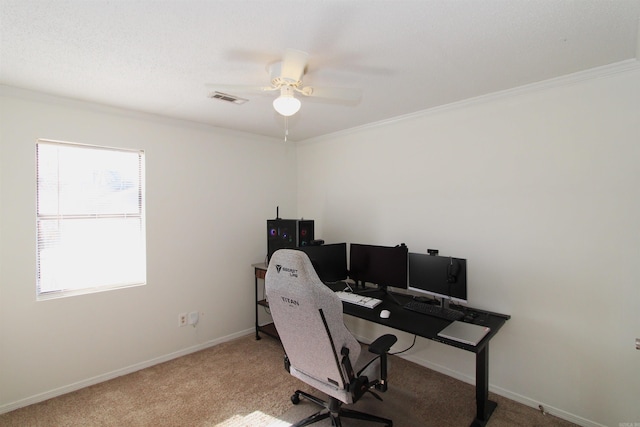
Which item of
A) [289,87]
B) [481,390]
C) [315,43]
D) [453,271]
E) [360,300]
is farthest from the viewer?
[360,300]

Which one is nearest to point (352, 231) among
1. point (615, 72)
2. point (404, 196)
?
point (404, 196)

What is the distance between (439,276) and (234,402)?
1.87 meters

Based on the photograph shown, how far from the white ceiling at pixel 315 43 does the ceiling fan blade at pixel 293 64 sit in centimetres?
7

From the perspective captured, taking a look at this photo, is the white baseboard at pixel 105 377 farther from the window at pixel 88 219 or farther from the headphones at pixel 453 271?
the headphones at pixel 453 271

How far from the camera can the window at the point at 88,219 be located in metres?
2.48

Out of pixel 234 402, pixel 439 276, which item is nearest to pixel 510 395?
pixel 439 276

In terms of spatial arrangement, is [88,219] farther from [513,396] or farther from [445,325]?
[513,396]

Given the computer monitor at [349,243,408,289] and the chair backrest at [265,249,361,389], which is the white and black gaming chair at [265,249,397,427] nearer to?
the chair backrest at [265,249,361,389]

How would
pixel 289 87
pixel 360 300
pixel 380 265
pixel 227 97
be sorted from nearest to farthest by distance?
pixel 289 87, pixel 227 97, pixel 360 300, pixel 380 265

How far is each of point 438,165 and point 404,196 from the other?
43cm

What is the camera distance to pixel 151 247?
2.96 meters

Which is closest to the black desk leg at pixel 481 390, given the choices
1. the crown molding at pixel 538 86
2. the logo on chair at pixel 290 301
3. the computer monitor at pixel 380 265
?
the computer monitor at pixel 380 265

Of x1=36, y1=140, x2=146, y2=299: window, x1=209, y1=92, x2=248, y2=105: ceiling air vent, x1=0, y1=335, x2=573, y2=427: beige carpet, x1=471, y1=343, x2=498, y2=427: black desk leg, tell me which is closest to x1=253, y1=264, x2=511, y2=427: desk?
x1=471, y1=343, x2=498, y2=427: black desk leg

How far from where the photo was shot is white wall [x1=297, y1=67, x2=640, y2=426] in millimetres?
1938
